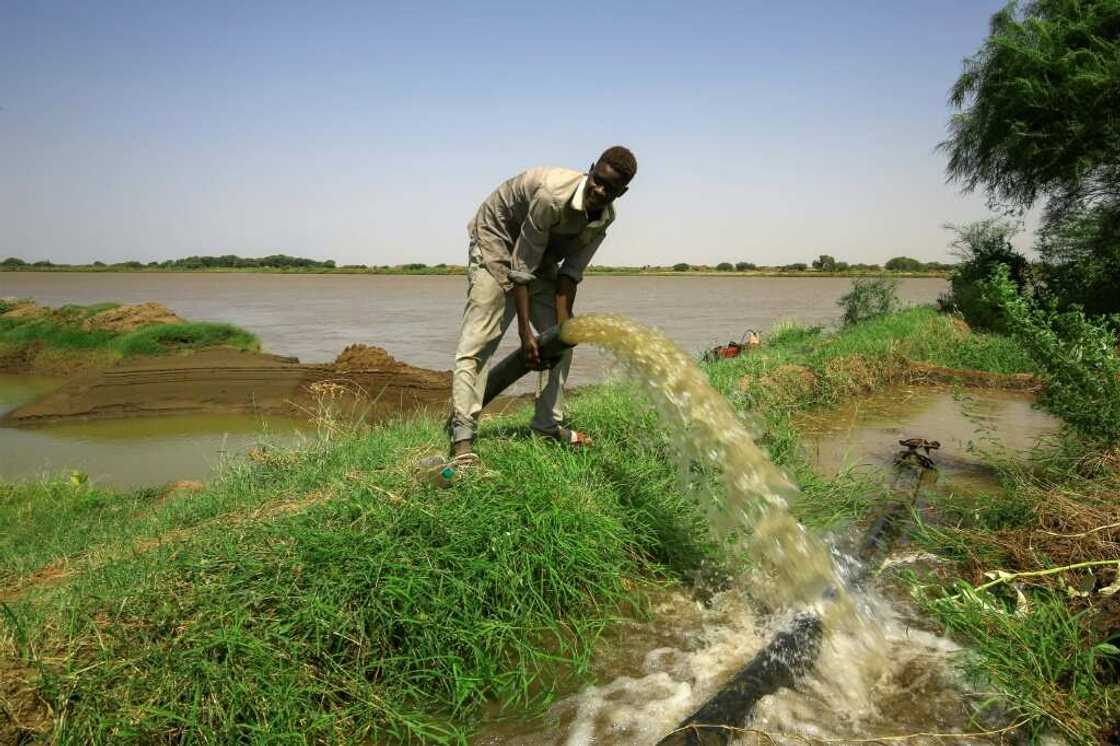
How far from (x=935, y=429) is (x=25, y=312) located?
20.3 meters

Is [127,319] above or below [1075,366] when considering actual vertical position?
A: below

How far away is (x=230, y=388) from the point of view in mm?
10734

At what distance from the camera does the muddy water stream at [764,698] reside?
1912mm

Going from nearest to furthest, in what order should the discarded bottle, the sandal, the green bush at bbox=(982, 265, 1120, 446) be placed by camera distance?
the discarded bottle < the sandal < the green bush at bbox=(982, 265, 1120, 446)

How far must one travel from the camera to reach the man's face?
9.95 ft

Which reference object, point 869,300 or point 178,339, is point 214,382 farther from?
point 869,300

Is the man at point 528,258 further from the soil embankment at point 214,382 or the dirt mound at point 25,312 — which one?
the dirt mound at point 25,312

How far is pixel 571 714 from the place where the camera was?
202 cm

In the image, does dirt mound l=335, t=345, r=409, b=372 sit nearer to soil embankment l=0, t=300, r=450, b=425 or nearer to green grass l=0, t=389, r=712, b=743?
soil embankment l=0, t=300, r=450, b=425

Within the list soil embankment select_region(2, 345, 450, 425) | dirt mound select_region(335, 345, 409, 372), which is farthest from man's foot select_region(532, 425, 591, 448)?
dirt mound select_region(335, 345, 409, 372)

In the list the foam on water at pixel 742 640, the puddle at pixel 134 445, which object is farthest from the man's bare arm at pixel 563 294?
the puddle at pixel 134 445

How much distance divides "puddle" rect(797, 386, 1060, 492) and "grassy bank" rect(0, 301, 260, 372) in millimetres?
12096

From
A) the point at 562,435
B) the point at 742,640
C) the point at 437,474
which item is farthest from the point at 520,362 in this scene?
the point at 742,640

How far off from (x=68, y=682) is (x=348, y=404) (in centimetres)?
833
